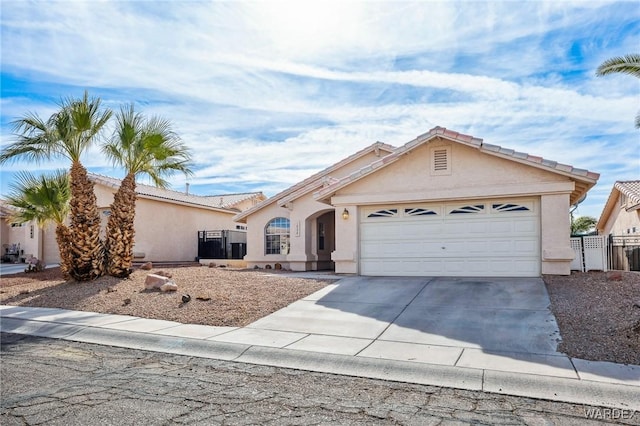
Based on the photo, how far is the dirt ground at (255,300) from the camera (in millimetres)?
7160

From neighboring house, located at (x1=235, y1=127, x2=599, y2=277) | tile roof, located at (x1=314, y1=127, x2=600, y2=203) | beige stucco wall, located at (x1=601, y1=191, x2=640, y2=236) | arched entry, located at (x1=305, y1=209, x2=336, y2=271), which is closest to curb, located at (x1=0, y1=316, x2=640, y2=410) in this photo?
neighboring house, located at (x1=235, y1=127, x2=599, y2=277)

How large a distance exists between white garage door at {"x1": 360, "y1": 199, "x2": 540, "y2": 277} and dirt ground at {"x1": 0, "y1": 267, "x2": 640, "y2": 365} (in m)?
1.24

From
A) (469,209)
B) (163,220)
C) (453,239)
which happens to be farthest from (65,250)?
(469,209)

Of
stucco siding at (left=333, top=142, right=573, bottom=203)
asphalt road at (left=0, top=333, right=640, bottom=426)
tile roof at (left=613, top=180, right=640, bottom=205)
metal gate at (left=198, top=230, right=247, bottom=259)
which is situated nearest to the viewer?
asphalt road at (left=0, top=333, right=640, bottom=426)

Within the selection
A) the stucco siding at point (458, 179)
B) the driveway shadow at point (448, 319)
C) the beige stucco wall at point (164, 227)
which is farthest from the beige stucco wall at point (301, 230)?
the driveway shadow at point (448, 319)

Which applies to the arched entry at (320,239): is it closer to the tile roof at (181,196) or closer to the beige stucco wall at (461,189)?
the beige stucco wall at (461,189)

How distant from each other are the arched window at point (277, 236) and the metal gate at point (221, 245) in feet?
15.4

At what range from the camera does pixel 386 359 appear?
21.6 ft

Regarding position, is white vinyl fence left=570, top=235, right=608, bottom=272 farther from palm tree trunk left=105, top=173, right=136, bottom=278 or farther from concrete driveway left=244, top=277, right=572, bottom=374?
palm tree trunk left=105, top=173, right=136, bottom=278

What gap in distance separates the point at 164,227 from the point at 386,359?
19.7 metres

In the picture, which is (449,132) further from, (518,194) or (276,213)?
(276,213)

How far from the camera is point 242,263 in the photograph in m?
22.7

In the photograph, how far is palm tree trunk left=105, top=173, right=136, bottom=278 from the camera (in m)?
14.1

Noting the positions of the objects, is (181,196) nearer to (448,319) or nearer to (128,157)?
(128,157)
